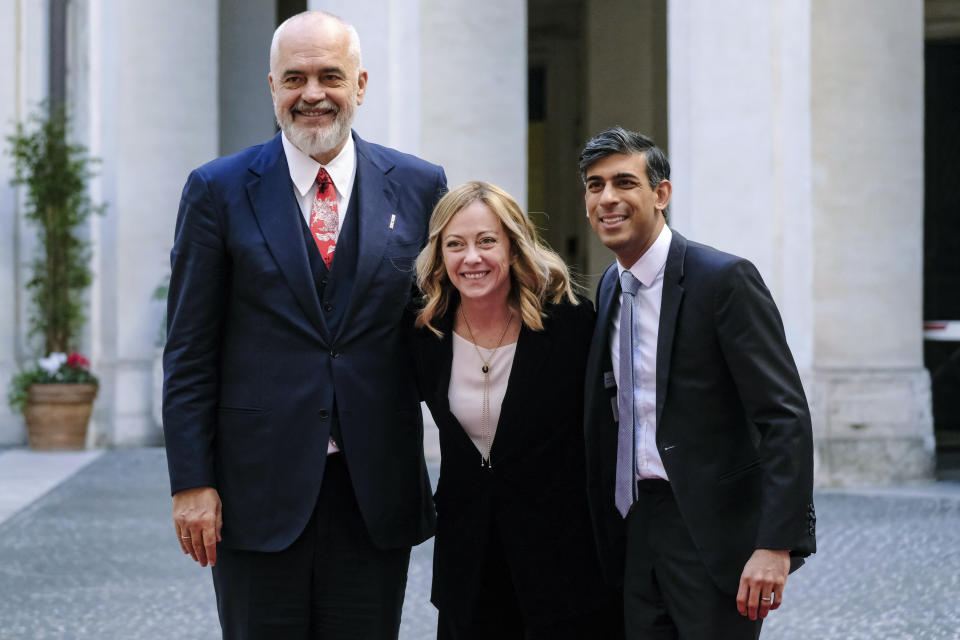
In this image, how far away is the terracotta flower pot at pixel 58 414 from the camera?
11.0 m

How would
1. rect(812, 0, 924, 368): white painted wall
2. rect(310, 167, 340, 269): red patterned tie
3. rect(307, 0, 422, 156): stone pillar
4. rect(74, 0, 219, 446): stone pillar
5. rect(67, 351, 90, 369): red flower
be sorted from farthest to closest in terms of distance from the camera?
1. rect(74, 0, 219, 446): stone pillar
2. rect(67, 351, 90, 369): red flower
3. rect(307, 0, 422, 156): stone pillar
4. rect(812, 0, 924, 368): white painted wall
5. rect(310, 167, 340, 269): red patterned tie

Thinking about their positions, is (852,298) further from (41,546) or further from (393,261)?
(393,261)

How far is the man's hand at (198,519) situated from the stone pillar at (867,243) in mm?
6593

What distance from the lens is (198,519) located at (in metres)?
2.66

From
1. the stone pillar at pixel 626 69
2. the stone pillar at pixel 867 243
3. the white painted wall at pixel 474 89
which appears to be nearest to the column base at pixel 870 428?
the stone pillar at pixel 867 243

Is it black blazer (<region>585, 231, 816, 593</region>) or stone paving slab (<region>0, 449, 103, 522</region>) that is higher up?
black blazer (<region>585, 231, 816, 593</region>)

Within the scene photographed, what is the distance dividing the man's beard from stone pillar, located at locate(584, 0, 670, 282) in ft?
35.3

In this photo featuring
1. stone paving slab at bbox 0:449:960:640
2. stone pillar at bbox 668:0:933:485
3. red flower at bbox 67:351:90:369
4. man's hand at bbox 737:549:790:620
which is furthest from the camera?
red flower at bbox 67:351:90:369

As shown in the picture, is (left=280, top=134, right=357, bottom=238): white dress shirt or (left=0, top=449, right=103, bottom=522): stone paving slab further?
(left=0, top=449, right=103, bottom=522): stone paving slab

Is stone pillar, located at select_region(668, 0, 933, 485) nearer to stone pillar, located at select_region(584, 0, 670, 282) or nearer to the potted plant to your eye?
stone pillar, located at select_region(584, 0, 670, 282)

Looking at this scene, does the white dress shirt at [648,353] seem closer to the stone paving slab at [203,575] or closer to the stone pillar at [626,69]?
the stone paving slab at [203,575]

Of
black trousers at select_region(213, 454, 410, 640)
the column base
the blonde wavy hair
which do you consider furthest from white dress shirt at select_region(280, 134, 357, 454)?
the column base

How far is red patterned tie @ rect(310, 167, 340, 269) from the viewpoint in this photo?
2.76 meters

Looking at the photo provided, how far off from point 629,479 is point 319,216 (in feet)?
3.01
